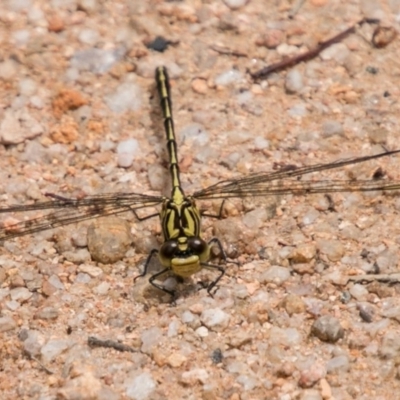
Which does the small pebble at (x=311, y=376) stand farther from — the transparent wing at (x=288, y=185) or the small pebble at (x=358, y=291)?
the transparent wing at (x=288, y=185)

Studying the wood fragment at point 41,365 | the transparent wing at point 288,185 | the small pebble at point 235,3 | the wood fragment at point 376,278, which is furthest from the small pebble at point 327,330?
→ the small pebble at point 235,3

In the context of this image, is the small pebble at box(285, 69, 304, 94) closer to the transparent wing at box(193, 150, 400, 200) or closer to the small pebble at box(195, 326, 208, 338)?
the transparent wing at box(193, 150, 400, 200)

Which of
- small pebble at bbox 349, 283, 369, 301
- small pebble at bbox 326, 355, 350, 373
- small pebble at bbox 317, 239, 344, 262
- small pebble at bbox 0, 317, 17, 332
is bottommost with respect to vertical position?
small pebble at bbox 0, 317, 17, 332

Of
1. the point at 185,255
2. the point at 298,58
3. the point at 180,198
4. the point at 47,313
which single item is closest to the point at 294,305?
the point at 185,255

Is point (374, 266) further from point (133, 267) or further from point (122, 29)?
point (122, 29)

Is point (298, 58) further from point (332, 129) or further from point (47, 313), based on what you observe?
point (47, 313)

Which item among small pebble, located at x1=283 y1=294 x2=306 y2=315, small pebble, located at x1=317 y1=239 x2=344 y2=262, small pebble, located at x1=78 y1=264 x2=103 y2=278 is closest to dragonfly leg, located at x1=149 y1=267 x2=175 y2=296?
small pebble, located at x1=78 y1=264 x2=103 y2=278
